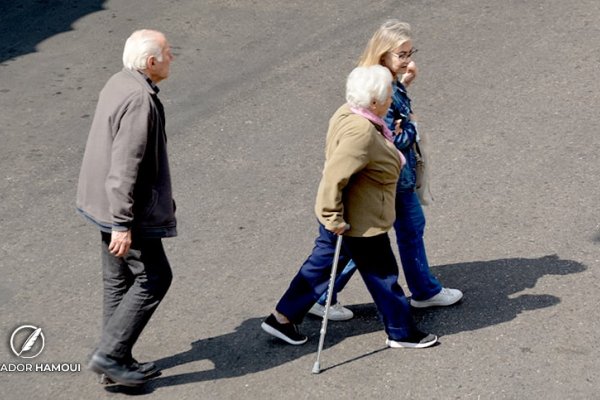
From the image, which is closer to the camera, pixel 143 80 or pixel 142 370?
pixel 143 80

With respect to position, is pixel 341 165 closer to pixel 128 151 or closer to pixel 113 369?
pixel 128 151

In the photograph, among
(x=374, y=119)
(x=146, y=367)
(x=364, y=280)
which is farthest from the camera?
(x=364, y=280)

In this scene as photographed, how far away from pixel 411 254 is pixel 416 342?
0.52m

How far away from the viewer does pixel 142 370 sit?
5715 mm

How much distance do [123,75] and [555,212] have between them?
315cm

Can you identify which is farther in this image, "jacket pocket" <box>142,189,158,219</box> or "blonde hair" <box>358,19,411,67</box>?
"blonde hair" <box>358,19,411,67</box>

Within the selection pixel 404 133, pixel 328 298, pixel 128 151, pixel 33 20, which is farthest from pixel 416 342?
pixel 33 20

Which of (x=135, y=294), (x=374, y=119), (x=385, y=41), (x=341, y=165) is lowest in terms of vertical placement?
(x=135, y=294)

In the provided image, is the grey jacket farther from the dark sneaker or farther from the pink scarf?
the dark sneaker

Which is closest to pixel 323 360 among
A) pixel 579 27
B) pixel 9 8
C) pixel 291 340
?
pixel 291 340

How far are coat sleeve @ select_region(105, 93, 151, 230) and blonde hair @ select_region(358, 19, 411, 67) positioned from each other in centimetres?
129

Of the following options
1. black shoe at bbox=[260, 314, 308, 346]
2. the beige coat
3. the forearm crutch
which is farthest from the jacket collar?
black shoe at bbox=[260, 314, 308, 346]

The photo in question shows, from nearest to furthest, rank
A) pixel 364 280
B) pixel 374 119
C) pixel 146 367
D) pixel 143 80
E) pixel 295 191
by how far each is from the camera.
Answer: pixel 143 80 → pixel 374 119 → pixel 146 367 → pixel 364 280 → pixel 295 191

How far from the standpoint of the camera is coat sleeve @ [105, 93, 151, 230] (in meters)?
5.25
